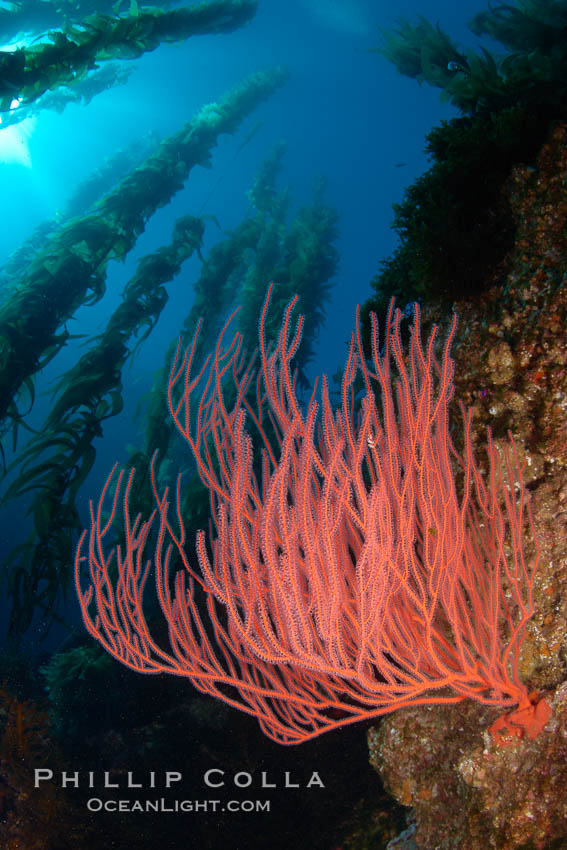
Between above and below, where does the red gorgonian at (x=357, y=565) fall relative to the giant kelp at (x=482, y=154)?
below

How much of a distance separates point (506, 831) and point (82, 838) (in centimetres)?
354

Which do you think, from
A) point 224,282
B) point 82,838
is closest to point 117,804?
point 82,838

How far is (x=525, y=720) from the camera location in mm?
1698

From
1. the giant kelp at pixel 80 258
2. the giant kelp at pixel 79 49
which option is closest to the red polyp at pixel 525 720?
the giant kelp at pixel 80 258

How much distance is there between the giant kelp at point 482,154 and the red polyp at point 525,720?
6.18 ft

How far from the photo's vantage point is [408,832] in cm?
226

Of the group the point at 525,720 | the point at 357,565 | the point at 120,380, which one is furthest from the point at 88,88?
the point at 525,720

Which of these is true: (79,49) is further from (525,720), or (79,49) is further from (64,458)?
(525,720)

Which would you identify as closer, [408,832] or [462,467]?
[462,467]

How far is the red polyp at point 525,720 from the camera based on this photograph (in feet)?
5.54

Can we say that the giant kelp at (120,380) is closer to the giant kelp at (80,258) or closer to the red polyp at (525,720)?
the giant kelp at (80,258)

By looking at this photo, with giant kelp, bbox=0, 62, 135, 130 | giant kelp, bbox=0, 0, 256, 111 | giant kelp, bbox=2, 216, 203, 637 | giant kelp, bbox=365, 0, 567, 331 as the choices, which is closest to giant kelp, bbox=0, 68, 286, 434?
giant kelp, bbox=2, 216, 203, 637

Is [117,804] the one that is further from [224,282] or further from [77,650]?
[224,282]

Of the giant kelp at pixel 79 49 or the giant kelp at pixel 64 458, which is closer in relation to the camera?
the giant kelp at pixel 64 458
